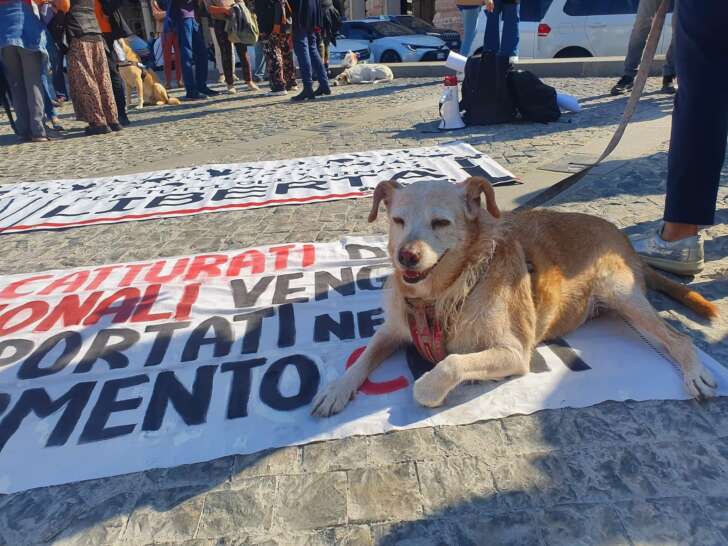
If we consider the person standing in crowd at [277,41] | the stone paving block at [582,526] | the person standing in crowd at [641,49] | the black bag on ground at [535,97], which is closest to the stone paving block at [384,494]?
the stone paving block at [582,526]

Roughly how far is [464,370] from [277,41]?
12.7 m

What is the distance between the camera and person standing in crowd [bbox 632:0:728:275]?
2.98 m

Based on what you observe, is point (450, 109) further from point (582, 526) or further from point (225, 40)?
point (225, 40)

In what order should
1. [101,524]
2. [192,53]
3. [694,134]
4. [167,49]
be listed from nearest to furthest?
[101,524]
[694,134]
[192,53]
[167,49]

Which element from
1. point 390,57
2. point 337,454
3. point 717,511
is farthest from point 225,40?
point 717,511

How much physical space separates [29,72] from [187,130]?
9.01ft

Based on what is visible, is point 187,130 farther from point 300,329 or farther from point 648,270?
point 648,270

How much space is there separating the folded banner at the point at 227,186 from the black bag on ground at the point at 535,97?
78.0 inches

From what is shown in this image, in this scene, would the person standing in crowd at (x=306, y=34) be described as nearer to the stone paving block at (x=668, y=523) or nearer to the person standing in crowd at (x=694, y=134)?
the person standing in crowd at (x=694, y=134)

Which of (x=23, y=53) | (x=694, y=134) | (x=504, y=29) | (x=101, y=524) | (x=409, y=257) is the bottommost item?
(x=101, y=524)

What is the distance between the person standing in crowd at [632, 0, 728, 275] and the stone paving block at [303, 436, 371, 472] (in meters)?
2.47

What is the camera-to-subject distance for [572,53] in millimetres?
13906

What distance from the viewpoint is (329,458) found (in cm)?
220

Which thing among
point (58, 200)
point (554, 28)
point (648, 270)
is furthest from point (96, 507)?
point (554, 28)
